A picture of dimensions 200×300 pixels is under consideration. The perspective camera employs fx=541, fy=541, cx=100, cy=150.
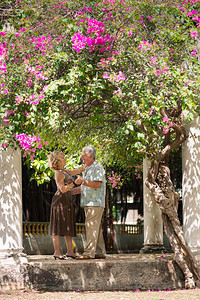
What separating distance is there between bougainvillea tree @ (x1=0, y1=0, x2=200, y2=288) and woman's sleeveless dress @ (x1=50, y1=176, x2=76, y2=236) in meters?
0.96

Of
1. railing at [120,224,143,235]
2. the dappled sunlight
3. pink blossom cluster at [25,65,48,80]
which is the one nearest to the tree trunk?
the dappled sunlight

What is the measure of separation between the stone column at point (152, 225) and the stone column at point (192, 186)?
2.48 meters

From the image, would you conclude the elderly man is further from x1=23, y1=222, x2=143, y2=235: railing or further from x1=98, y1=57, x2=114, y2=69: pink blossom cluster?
x1=23, y1=222, x2=143, y2=235: railing

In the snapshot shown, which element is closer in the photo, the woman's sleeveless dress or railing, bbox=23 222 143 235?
the woman's sleeveless dress

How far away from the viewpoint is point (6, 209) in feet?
26.4

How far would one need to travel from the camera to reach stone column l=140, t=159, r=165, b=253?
1098 cm

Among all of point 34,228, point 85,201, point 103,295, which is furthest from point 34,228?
point 103,295

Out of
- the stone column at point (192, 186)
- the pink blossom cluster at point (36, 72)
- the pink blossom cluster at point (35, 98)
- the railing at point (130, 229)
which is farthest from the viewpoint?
the railing at point (130, 229)

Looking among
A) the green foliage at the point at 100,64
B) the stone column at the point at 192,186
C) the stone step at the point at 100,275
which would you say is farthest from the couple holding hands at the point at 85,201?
the stone column at the point at 192,186

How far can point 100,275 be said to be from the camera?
775 centimetres

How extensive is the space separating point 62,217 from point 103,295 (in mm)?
1407

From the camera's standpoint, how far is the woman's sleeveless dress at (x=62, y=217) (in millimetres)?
8078

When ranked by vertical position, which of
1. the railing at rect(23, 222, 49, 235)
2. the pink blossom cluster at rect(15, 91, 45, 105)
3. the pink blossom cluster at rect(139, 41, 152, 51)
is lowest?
the railing at rect(23, 222, 49, 235)

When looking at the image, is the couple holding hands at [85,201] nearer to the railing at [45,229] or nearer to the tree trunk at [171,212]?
the tree trunk at [171,212]
